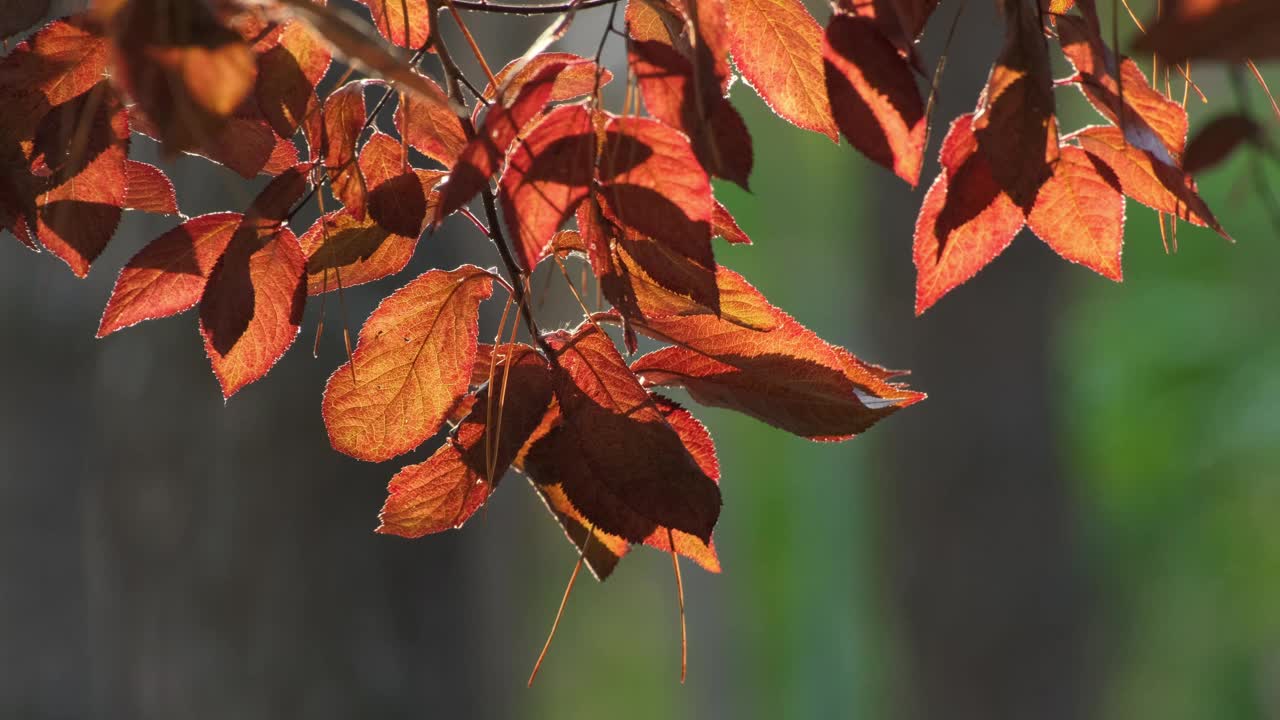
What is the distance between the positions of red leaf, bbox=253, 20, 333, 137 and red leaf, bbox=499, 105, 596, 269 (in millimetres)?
125

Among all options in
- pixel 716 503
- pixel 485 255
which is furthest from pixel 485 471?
pixel 485 255

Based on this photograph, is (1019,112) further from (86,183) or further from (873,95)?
(86,183)

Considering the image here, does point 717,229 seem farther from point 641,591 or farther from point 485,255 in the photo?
point 641,591

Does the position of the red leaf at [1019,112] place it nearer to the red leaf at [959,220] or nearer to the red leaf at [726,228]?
the red leaf at [959,220]

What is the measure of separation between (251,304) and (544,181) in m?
0.15

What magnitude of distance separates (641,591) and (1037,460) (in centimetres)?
837

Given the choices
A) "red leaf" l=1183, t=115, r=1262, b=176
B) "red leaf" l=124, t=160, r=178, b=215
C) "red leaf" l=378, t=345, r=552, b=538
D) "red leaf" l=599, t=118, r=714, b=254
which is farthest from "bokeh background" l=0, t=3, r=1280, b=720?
"red leaf" l=1183, t=115, r=1262, b=176

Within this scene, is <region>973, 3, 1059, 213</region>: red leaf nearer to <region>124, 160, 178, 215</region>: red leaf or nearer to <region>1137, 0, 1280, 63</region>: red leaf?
<region>1137, 0, 1280, 63</region>: red leaf

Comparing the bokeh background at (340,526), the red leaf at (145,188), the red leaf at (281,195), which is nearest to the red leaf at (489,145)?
the red leaf at (281,195)

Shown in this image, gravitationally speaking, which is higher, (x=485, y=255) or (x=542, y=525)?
(x=485, y=255)

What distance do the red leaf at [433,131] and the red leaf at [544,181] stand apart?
0.42ft

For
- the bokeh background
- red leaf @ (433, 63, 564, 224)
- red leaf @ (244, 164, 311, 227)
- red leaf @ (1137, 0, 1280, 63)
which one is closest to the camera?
red leaf @ (1137, 0, 1280, 63)

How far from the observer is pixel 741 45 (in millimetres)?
465

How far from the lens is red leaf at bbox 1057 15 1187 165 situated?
0.41 meters
